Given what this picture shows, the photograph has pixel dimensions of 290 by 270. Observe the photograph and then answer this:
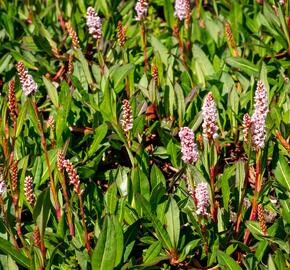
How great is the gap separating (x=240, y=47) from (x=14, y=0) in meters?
2.33

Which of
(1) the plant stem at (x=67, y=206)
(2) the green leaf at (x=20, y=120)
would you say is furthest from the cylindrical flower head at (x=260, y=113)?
(2) the green leaf at (x=20, y=120)

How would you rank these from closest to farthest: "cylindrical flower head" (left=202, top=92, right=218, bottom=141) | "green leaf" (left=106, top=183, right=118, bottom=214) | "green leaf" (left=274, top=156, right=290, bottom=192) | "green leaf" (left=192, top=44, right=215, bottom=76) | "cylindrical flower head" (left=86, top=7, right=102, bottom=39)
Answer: "cylindrical flower head" (left=202, top=92, right=218, bottom=141)
"green leaf" (left=106, top=183, right=118, bottom=214)
"green leaf" (left=274, top=156, right=290, bottom=192)
"cylindrical flower head" (left=86, top=7, right=102, bottom=39)
"green leaf" (left=192, top=44, right=215, bottom=76)

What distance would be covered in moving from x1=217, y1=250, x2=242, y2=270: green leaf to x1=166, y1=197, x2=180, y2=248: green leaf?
31 centimetres

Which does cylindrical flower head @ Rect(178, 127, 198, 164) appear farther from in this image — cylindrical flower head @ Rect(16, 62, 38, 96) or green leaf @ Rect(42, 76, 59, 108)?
green leaf @ Rect(42, 76, 59, 108)

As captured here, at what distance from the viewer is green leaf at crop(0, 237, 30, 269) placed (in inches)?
146

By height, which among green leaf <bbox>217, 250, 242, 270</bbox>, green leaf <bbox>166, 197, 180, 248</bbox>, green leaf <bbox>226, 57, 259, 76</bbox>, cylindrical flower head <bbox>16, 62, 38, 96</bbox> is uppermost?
cylindrical flower head <bbox>16, 62, 38, 96</bbox>

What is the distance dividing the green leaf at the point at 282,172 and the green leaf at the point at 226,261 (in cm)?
80

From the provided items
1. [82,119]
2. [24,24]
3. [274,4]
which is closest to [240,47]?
[274,4]

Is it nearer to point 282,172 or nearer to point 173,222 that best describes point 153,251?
point 173,222

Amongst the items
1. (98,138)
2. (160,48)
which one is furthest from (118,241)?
(160,48)

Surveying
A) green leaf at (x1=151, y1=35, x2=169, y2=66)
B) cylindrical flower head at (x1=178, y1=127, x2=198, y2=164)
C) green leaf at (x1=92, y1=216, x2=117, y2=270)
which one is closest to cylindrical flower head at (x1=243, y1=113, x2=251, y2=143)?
cylindrical flower head at (x1=178, y1=127, x2=198, y2=164)

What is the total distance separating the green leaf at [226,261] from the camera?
3.59 metres

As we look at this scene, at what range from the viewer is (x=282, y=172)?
4.21 meters

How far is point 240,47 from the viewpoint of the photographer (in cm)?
553
